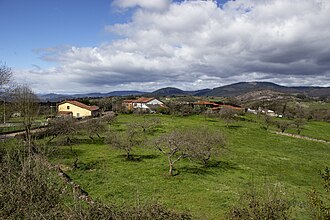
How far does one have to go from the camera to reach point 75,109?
10300 cm

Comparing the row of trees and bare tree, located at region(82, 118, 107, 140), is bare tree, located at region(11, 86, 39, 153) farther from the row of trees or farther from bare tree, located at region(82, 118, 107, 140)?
bare tree, located at region(82, 118, 107, 140)

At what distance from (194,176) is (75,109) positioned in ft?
262

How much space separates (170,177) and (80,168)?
1010cm

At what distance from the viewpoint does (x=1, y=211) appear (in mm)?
10070

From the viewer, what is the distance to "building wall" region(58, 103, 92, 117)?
10142 centimetres

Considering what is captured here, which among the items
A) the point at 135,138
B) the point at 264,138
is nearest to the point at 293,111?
the point at 264,138

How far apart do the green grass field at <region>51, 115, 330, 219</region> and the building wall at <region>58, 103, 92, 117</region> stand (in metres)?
54.7

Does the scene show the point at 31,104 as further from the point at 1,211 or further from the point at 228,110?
the point at 228,110

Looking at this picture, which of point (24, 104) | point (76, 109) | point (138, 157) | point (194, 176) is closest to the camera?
point (194, 176)

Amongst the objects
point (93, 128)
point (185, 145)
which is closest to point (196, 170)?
point (185, 145)

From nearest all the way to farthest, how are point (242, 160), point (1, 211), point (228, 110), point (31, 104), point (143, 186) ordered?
point (1, 211) → point (143, 186) → point (242, 160) → point (31, 104) → point (228, 110)

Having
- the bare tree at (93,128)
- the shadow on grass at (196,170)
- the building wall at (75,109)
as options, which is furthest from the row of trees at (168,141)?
the building wall at (75,109)

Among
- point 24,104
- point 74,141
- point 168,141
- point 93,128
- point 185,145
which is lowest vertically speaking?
point 74,141

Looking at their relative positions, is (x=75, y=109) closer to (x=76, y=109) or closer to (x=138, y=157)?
(x=76, y=109)
